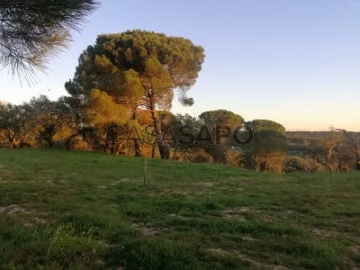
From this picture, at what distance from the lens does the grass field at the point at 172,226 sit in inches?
172

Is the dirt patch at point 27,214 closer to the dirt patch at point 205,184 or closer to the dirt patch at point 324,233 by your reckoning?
the dirt patch at point 324,233

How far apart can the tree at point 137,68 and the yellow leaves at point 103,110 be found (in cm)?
105

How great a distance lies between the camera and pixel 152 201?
8312mm

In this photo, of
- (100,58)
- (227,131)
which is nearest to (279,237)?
(100,58)

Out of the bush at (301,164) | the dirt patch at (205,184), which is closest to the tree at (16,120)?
the dirt patch at (205,184)

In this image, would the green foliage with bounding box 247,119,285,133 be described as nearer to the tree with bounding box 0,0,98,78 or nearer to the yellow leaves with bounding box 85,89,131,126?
the yellow leaves with bounding box 85,89,131,126

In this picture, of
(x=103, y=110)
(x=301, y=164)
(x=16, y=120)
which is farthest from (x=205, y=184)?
(x=301, y=164)

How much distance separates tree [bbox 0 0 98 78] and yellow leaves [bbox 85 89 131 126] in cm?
1431

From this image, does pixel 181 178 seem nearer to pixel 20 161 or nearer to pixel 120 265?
pixel 20 161

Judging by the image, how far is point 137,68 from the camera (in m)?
25.2

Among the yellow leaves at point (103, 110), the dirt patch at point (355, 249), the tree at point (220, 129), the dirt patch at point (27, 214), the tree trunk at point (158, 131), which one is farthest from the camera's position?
the tree at point (220, 129)

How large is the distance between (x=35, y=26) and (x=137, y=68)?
17853mm

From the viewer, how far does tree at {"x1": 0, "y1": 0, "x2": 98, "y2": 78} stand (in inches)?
267

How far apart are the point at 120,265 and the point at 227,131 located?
30553 mm
